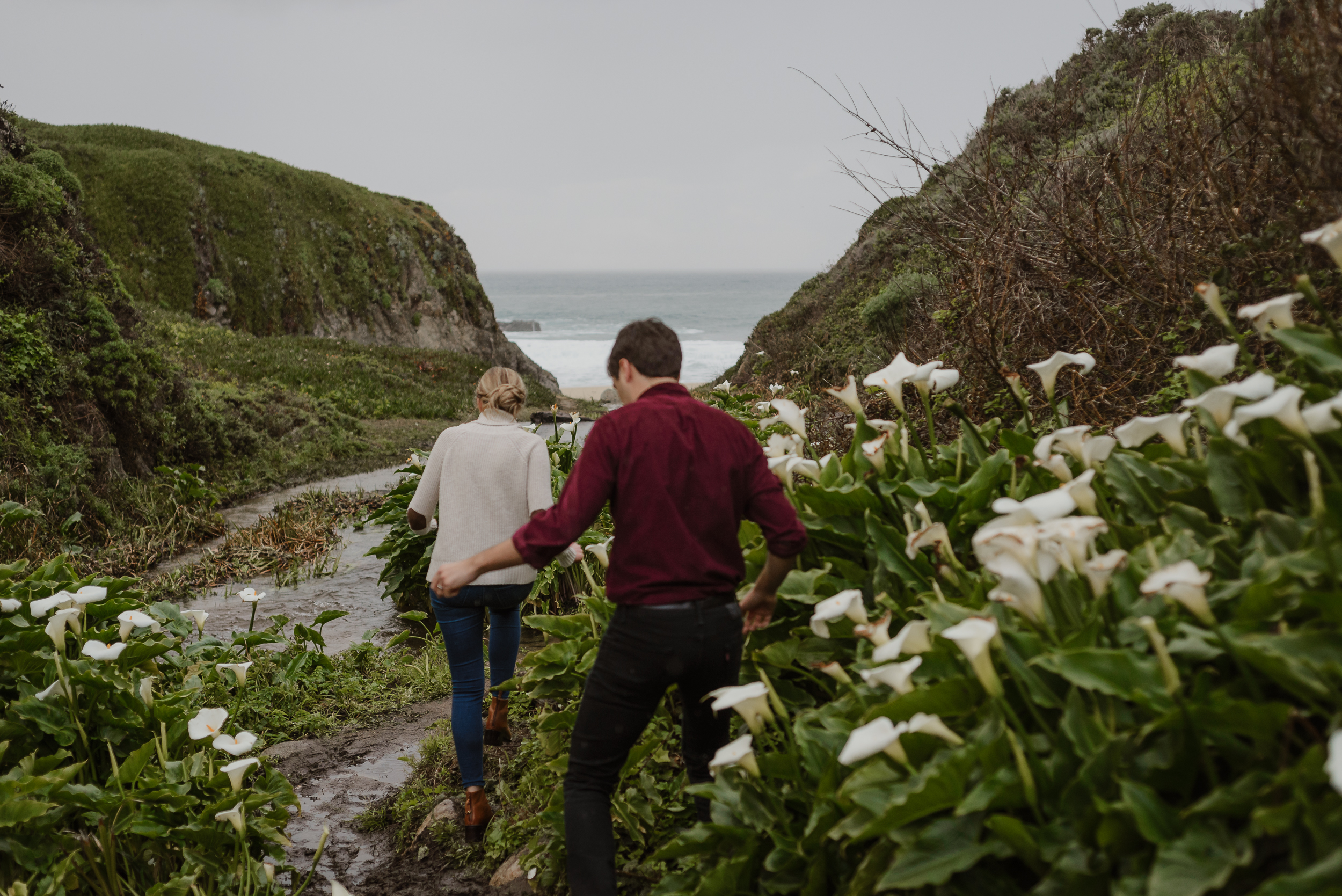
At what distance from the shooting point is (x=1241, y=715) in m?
1.66

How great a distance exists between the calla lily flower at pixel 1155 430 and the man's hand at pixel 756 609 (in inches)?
45.6

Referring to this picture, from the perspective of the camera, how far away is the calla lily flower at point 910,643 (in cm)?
201

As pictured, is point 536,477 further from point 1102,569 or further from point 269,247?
point 269,247

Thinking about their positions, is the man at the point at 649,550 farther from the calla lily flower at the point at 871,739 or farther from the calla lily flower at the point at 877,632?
the calla lily flower at the point at 871,739

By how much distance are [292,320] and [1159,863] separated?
36.5 meters

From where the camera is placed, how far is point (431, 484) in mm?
3855

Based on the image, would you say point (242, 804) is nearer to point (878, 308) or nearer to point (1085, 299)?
point (1085, 299)

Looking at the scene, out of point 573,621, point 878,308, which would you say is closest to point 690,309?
point 878,308

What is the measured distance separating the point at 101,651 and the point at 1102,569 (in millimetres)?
3137

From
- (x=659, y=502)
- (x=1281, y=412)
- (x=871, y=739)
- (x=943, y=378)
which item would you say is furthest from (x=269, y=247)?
(x=1281, y=412)

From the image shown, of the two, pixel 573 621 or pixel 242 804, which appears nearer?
pixel 242 804

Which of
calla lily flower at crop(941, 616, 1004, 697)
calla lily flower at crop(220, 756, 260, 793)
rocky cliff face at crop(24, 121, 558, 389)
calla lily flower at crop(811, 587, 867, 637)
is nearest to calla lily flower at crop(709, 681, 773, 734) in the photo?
calla lily flower at crop(811, 587, 867, 637)

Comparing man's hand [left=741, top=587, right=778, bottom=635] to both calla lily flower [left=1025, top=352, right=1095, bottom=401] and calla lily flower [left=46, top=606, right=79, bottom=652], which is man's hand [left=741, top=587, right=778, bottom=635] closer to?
calla lily flower [left=1025, top=352, right=1095, bottom=401]

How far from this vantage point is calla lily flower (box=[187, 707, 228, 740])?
300 centimetres
